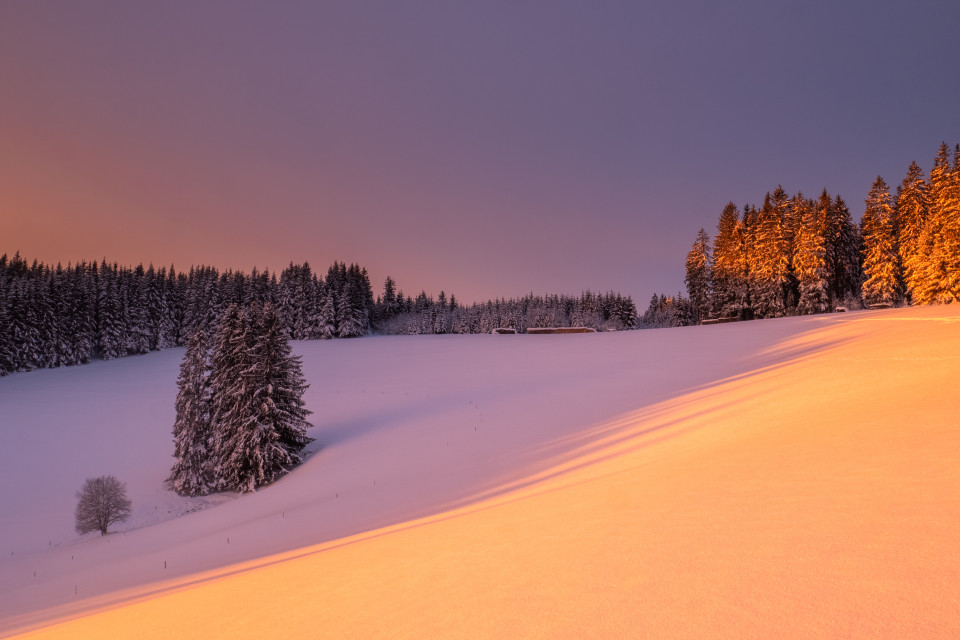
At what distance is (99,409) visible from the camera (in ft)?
131

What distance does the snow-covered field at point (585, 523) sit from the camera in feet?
12.9

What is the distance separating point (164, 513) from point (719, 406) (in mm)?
26426

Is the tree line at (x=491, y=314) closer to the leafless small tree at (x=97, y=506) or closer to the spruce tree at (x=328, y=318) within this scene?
the spruce tree at (x=328, y=318)

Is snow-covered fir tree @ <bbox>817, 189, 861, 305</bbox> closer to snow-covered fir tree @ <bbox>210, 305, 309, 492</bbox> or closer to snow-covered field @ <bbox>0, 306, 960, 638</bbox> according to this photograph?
snow-covered field @ <bbox>0, 306, 960, 638</bbox>

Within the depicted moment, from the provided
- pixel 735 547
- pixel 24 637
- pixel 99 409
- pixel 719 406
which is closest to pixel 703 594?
pixel 735 547

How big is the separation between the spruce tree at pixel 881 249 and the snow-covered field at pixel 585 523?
89.9 ft

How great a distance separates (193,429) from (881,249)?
6528cm

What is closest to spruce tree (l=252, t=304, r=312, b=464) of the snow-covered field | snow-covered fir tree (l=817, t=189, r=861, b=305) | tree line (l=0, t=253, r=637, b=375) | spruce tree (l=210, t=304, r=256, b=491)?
spruce tree (l=210, t=304, r=256, b=491)

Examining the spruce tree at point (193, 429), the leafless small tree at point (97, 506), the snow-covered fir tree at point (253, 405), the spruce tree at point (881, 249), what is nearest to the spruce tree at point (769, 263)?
the spruce tree at point (881, 249)

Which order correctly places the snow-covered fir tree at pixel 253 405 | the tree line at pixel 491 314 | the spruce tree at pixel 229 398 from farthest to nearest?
the tree line at pixel 491 314, the spruce tree at pixel 229 398, the snow-covered fir tree at pixel 253 405

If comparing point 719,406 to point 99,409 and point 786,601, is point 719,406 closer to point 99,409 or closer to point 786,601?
point 786,601

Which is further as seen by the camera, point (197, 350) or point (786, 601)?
point (197, 350)

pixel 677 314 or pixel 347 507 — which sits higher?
pixel 677 314

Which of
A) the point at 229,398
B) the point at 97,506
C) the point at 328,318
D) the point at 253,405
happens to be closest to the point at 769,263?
the point at 253,405
